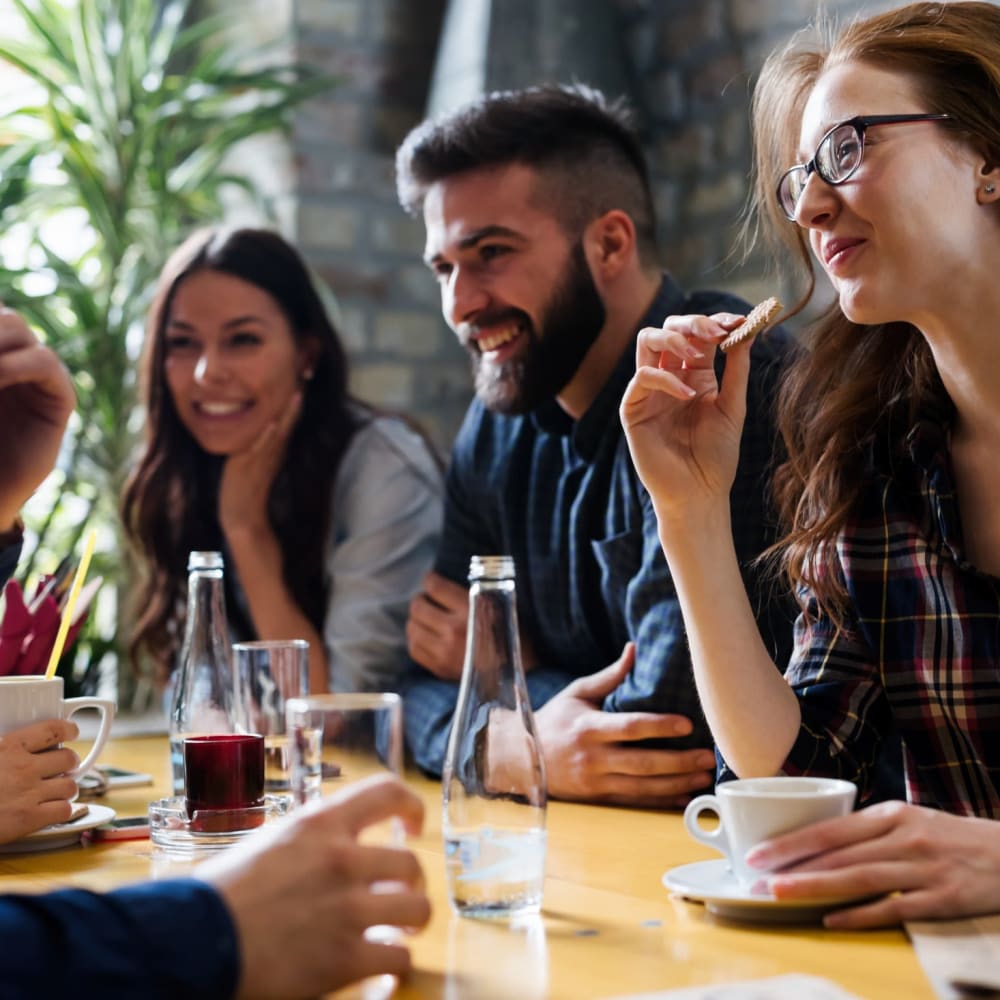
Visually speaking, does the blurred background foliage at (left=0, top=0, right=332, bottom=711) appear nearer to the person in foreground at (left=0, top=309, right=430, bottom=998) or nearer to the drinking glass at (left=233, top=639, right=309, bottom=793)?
the drinking glass at (left=233, top=639, right=309, bottom=793)

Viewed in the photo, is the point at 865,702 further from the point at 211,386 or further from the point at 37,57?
the point at 37,57

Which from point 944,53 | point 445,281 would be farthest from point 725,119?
point 944,53

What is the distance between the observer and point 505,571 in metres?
0.94

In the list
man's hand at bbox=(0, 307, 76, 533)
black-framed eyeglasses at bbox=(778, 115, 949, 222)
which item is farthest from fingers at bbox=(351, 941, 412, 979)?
man's hand at bbox=(0, 307, 76, 533)

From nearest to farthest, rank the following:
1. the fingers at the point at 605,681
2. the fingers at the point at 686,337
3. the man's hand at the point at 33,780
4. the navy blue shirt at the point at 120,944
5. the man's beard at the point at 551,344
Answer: the navy blue shirt at the point at 120,944, the man's hand at the point at 33,780, the fingers at the point at 686,337, the fingers at the point at 605,681, the man's beard at the point at 551,344

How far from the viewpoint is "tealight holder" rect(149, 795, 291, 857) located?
1178 mm

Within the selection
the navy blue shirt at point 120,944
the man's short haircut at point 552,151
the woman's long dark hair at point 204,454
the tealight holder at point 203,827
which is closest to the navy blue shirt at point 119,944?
the navy blue shirt at point 120,944

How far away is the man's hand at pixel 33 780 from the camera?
1174 mm

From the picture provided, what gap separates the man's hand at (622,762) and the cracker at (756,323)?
17.2 inches

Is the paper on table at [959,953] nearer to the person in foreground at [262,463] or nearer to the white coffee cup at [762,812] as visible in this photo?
the white coffee cup at [762,812]

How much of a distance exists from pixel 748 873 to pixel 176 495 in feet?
6.05

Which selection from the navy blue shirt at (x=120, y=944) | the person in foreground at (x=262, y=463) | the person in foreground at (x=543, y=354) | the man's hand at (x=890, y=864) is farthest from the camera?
the person in foreground at (x=262, y=463)

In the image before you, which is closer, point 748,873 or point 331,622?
point 748,873

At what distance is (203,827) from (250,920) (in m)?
0.50
